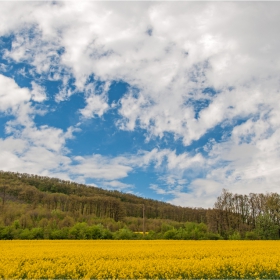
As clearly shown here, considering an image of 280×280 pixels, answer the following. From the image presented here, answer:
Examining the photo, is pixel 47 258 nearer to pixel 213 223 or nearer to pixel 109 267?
pixel 109 267

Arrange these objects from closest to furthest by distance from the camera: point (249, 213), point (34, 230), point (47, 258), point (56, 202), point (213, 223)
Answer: point (47, 258), point (34, 230), point (213, 223), point (249, 213), point (56, 202)

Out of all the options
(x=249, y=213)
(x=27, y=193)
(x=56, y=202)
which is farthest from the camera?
(x=27, y=193)

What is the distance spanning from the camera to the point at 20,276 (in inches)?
571

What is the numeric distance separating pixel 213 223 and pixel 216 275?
5079 cm

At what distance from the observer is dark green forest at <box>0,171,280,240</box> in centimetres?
4950

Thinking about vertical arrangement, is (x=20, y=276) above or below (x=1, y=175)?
below

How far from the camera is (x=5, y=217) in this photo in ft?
235

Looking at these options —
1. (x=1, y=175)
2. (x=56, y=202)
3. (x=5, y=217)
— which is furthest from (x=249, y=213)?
(x=1, y=175)

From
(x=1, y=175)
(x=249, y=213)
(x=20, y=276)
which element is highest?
(x=1, y=175)

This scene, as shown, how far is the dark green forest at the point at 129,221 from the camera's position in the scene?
4950 cm

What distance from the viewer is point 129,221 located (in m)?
87.9

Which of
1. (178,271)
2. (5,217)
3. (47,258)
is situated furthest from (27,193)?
(178,271)

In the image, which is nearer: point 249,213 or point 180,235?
point 180,235

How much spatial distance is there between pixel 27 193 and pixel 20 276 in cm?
11869
